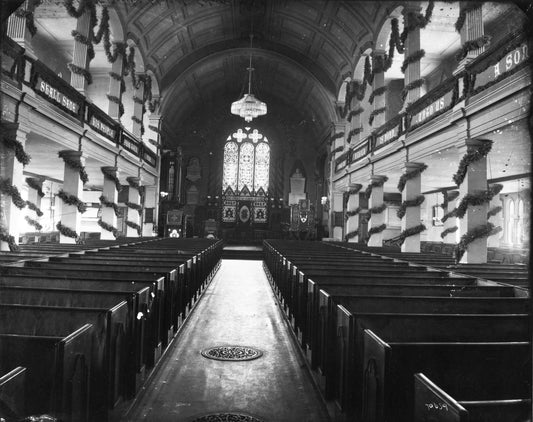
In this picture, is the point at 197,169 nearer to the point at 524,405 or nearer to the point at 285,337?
the point at 285,337

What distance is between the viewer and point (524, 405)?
4.90ft

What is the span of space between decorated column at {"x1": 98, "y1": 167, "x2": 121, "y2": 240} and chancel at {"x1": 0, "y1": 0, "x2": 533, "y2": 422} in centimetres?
7

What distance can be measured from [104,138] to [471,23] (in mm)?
9786

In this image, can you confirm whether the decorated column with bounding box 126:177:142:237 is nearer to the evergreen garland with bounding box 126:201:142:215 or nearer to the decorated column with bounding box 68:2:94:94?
the evergreen garland with bounding box 126:201:142:215

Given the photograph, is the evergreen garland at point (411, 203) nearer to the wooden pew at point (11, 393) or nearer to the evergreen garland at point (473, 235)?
the evergreen garland at point (473, 235)

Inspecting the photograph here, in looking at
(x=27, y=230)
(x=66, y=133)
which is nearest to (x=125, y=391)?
(x=66, y=133)

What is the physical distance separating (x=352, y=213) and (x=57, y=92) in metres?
11.3

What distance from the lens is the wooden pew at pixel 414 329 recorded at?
2.68m

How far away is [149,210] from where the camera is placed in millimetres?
18984

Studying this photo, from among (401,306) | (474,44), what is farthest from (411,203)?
(401,306)

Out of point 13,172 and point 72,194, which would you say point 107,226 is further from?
point 13,172

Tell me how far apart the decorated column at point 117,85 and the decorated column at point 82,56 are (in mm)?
2448

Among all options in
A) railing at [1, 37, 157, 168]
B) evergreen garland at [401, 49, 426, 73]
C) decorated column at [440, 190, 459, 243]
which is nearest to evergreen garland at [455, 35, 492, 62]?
evergreen garland at [401, 49, 426, 73]

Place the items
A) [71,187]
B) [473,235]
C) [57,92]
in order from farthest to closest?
[71,187], [57,92], [473,235]
